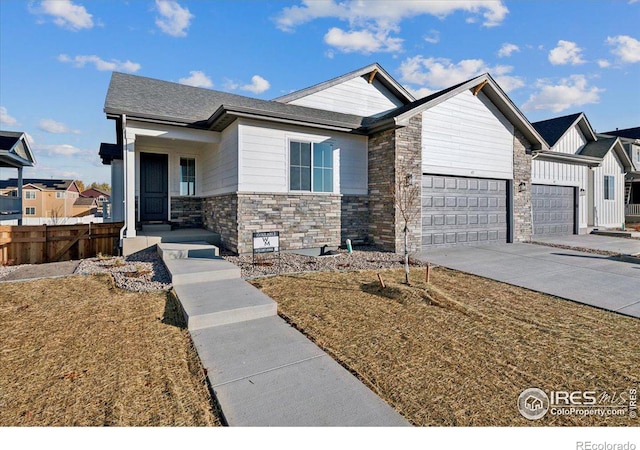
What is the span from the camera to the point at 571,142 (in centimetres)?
1576

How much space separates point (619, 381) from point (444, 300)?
7.14ft

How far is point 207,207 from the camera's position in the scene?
35.3 ft

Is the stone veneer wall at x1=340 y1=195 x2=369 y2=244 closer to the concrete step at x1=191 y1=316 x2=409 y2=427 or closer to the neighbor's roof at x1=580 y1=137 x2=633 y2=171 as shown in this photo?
the concrete step at x1=191 y1=316 x2=409 y2=427

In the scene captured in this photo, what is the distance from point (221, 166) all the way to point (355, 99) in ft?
21.3

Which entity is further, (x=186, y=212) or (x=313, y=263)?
(x=186, y=212)

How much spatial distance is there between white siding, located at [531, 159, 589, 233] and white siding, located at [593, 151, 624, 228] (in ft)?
3.39

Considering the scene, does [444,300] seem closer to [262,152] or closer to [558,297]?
[558,297]

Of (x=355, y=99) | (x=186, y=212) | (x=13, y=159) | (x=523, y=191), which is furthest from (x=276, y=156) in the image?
(x=13, y=159)

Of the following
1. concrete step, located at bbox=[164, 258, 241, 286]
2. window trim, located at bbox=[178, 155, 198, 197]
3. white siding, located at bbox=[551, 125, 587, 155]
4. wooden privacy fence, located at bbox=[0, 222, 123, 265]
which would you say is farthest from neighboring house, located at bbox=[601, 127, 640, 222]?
wooden privacy fence, located at bbox=[0, 222, 123, 265]

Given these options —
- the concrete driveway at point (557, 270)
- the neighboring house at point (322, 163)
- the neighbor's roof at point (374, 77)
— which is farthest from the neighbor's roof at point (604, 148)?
the neighbor's roof at point (374, 77)

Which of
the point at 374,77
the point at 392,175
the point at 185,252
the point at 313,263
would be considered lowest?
the point at 313,263

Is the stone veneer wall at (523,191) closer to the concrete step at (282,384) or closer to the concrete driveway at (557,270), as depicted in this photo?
the concrete driveway at (557,270)

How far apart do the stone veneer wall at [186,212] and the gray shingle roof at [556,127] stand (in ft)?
53.7

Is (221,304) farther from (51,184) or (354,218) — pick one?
(51,184)
